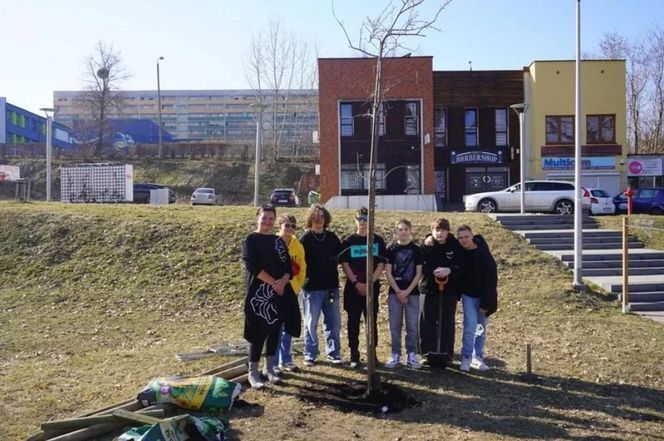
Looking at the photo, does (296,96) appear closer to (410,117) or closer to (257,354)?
(410,117)

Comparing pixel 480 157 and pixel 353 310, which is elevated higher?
pixel 480 157

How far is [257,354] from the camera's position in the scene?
6.50m

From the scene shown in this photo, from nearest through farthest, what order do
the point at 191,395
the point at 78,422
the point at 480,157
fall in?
the point at 78,422 → the point at 191,395 → the point at 480,157

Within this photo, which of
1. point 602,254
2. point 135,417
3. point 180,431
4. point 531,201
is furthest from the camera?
point 531,201

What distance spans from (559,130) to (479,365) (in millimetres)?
34601

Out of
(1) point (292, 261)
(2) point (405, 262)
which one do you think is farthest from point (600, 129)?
(1) point (292, 261)

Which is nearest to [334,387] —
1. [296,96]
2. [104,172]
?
[104,172]

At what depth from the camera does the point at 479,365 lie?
7.36 m

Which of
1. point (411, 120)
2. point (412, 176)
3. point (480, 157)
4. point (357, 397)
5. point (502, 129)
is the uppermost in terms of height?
point (411, 120)

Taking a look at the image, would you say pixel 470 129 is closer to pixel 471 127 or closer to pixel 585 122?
pixel 471 127

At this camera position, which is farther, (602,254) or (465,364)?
(602,254)

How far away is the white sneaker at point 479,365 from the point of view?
7340 millimetres

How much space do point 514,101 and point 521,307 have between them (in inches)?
1168

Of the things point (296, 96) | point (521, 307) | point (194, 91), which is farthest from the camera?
point (194, 91)
